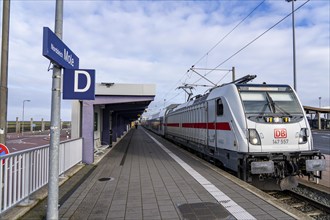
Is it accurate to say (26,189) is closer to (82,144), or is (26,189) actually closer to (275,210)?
(275,210)

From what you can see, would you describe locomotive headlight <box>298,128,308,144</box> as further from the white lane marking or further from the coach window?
the white lane marking

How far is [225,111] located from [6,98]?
5.86 metres

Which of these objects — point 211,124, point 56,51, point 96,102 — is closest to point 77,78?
point 56,51

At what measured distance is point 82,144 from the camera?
11.0 meters

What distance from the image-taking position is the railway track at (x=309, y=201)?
6418mm

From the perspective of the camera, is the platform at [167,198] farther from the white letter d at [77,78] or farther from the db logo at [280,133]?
the white letter d at [77,78]

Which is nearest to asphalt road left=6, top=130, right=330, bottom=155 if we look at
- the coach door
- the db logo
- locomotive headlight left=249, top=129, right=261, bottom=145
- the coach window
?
the coach door

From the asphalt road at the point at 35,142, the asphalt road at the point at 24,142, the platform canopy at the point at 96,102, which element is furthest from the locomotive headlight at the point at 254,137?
the asphalt road at the point at 24,142

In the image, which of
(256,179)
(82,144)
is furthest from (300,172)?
(82,144)

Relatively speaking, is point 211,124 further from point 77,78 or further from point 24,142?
point 24,142

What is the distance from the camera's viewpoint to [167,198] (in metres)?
6.14

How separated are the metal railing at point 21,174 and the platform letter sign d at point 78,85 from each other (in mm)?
1393

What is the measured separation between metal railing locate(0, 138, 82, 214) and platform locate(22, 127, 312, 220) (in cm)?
44

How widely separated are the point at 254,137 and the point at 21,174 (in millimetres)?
5495
